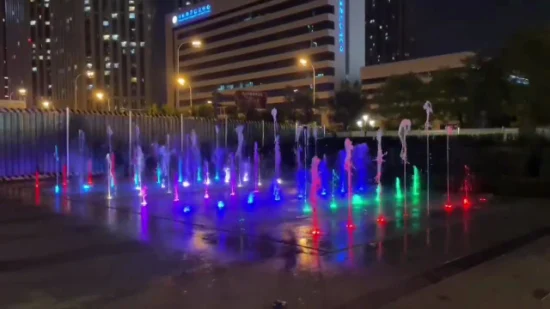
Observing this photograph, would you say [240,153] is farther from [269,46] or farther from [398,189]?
[269,46]

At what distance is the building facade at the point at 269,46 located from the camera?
331 feet

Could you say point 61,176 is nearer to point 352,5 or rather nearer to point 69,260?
point 69,260

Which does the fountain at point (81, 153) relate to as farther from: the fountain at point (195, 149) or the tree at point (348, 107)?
the tree at point (348, 107)

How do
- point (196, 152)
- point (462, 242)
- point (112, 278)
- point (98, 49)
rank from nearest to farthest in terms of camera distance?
point (112, 278) → point (462, 242) → point (196, 152) → point (98, 49)

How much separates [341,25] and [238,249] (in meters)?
98.2

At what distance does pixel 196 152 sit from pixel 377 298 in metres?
22.0

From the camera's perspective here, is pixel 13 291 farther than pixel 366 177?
No

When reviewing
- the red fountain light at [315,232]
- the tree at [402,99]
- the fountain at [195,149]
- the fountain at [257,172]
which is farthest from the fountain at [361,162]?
the tree at [402,99]

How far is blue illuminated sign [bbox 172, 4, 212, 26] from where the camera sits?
4953 inches

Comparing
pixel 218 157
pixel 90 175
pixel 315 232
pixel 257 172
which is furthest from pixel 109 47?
pixel 315 232

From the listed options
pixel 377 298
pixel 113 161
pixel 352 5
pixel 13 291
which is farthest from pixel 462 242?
pixel 352 5

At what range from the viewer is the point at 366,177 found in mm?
19969

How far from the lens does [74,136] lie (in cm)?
2281

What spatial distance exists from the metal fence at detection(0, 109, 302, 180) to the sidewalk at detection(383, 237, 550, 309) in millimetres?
18352
